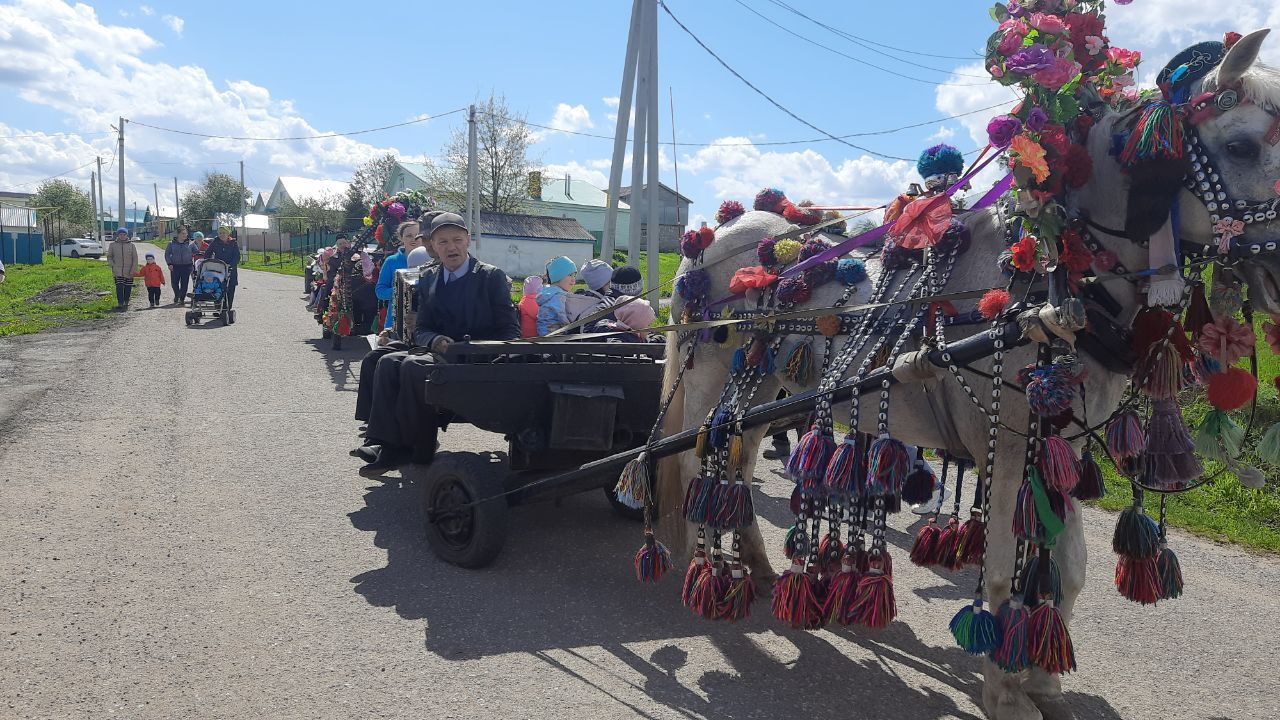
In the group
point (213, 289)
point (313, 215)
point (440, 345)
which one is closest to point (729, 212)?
point (440, 345)

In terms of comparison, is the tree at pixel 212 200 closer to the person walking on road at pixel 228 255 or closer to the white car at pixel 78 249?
the white car at pixel 78 249

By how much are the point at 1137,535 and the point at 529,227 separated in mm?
37836

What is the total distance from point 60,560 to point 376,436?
1688mm

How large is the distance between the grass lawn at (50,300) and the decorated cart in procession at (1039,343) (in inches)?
586

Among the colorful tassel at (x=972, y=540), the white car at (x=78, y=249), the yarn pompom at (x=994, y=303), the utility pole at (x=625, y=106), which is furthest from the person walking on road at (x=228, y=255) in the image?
the white car at (x=78, y=249)

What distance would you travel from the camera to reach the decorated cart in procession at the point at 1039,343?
Answer: 257 cm

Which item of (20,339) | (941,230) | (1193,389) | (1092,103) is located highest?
(1092,103)

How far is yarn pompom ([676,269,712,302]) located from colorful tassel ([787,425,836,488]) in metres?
1.28

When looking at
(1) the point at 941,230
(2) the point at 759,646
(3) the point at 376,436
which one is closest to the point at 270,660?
(3) the point at 376,436

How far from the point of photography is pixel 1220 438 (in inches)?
115

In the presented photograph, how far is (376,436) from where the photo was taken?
16.4 ft

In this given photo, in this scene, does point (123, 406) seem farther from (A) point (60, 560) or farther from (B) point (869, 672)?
(B) point (869, 672)

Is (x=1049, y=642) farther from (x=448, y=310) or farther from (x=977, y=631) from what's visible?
(x=448, y=310)

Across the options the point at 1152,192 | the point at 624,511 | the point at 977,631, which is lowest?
the point at 624,511
